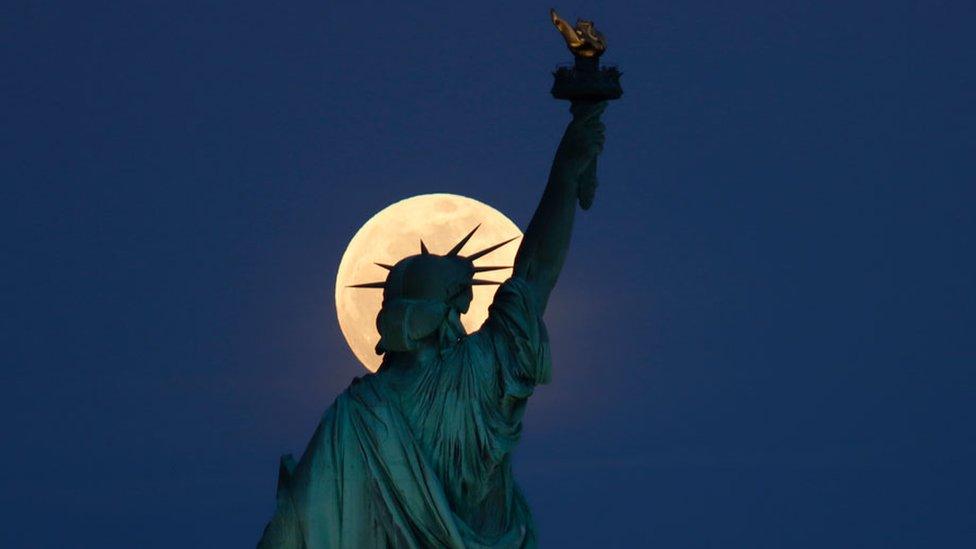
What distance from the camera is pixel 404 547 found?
2227 centimetres

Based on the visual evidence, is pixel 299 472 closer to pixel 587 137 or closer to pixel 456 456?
pixel 456 456

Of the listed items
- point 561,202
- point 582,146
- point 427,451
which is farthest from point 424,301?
point 582,146

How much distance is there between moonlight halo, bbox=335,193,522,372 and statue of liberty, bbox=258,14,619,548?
10 centimetres

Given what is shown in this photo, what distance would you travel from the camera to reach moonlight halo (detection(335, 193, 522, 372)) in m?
22.8

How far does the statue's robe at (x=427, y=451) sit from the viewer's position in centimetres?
2230

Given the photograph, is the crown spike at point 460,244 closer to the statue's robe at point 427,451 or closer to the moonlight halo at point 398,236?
the moonlight halo at point 398,236

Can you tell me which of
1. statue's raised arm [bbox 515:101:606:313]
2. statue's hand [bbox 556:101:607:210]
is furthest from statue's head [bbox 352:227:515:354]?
statue's hand [bbox 556:101:607:210]

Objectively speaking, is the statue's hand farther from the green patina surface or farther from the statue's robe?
the statue's robe

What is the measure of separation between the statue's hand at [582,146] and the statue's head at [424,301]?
714 millimetres

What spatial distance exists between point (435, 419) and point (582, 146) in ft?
5.48

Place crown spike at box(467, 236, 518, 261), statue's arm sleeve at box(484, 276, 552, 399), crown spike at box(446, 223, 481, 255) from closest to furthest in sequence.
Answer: statue's arm sleeve at box(484, 276, 552, 399), crown spike at box(446, 223, 481, 255), crown spike at box(467, 236, 518, 261)

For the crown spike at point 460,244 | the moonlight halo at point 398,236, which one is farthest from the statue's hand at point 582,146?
the crown spike at point 460,244

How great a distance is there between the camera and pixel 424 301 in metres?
22.5

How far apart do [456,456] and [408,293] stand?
2.92 feet
